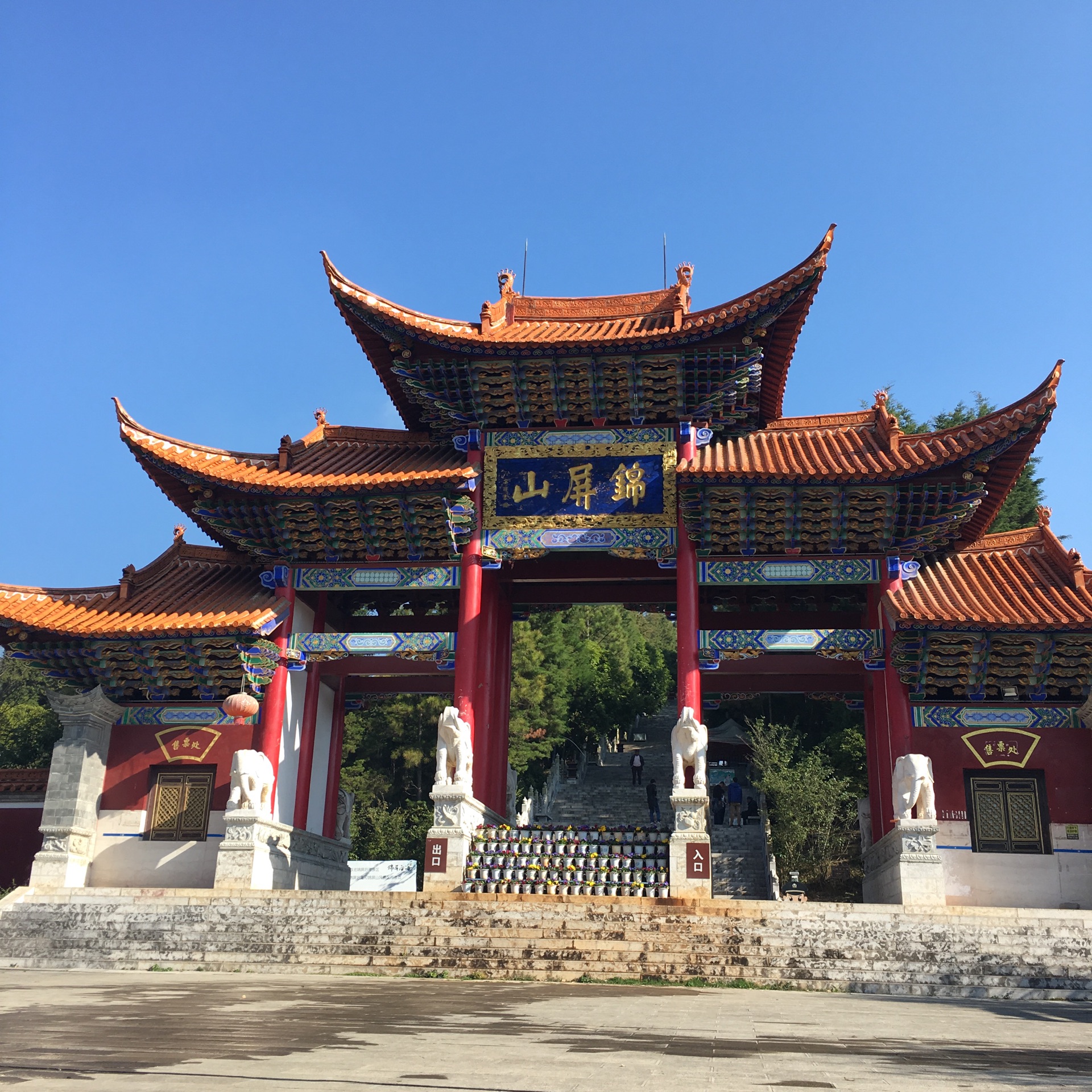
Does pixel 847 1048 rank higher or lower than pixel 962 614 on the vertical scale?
lower

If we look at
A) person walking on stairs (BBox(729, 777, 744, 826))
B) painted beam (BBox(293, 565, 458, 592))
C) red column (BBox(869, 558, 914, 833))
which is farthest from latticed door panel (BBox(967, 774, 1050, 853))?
person walking on stairs (BBox(729, 777, 744, 826))

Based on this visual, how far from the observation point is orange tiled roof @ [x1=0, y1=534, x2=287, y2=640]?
16969mm

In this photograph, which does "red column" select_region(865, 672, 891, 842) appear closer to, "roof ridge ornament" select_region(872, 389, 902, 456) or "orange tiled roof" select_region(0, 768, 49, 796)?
"roof ridge ornament" select_region(872, 389, 902, 456)

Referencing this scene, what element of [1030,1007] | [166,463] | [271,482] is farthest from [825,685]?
[166,463]

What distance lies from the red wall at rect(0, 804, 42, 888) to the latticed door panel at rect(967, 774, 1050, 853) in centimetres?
1587

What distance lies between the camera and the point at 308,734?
61.5 ft

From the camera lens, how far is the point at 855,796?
2747 cm

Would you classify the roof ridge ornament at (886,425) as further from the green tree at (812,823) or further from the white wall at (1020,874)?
the green tree at (812,823)

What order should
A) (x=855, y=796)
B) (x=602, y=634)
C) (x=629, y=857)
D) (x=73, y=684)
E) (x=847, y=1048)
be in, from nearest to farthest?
(x=847, y=1048) → (x=629, y=857) → (x=73, y=684) → (x=855, y=796) → (x=602, y=634)

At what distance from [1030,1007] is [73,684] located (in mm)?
15474

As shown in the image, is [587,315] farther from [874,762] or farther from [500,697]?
[874,762]

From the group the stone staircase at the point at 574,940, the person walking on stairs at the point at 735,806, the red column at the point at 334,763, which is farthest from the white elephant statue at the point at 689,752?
the person walking on stairs at the point at 735,806

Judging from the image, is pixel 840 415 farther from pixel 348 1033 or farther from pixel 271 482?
pixel 348 1033

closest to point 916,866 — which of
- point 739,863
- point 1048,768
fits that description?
point 1048,768
